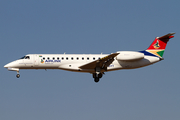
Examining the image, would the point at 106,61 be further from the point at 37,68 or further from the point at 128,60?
the point at 37,68

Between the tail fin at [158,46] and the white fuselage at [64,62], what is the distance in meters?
1.89

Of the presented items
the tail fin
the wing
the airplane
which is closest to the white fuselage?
the airplane

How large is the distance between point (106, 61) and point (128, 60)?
2.80m

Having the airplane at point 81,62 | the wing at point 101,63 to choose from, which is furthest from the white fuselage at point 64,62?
the wing at point 101,63

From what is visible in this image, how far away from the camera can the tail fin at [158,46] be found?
3325 cm

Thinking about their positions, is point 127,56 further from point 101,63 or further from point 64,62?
point 64,62

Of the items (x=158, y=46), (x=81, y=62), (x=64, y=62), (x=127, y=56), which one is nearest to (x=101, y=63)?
(x=81, y=62)

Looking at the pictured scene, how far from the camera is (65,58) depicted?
1254 inches

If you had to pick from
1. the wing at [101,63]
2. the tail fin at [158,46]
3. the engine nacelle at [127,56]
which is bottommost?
the wing at [101,63]

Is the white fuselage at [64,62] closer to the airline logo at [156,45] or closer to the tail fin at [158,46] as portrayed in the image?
the tail fin at [158,46]

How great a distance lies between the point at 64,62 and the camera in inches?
1246

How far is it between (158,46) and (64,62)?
11.5 meters

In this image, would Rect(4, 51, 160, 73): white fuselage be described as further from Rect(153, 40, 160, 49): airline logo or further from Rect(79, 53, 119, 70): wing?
Rect(153, 40, 160, 49): airline logo

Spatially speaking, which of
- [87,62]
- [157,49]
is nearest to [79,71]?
[87,62]
